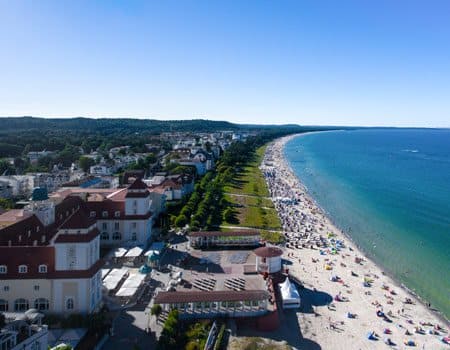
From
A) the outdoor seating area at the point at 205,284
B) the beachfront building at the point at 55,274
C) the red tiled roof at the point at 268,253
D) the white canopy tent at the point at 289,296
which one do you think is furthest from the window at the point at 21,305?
the red tiled roof at the point at 268,253

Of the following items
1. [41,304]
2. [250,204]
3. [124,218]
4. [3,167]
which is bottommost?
[41,304]

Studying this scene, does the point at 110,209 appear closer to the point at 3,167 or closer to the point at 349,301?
the point at 349,301

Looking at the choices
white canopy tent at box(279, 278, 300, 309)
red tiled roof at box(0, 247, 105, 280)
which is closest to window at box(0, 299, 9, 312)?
red tiled roof at box(0, 247, 105, 280)

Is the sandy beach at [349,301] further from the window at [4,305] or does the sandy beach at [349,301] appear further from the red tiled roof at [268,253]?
the window at [4,305]

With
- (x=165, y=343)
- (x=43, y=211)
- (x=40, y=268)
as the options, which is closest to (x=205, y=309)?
(x=165, y=343)

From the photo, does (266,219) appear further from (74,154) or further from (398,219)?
(74,154)

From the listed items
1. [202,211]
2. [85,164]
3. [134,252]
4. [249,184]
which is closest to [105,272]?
[134,252]

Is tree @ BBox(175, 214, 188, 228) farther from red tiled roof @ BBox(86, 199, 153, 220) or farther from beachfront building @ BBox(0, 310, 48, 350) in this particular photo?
beachfront building @ BBox(0, 310, 48, 350)
